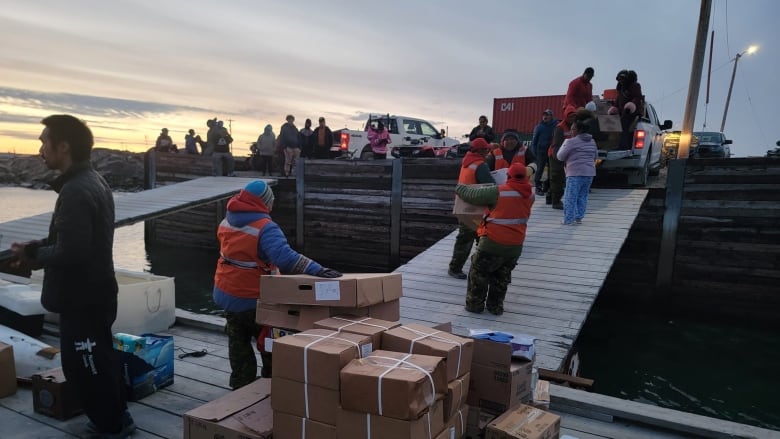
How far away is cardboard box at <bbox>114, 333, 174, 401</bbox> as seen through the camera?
338cm

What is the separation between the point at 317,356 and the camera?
7.29 ft

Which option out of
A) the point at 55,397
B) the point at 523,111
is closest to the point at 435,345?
the point at 55,397

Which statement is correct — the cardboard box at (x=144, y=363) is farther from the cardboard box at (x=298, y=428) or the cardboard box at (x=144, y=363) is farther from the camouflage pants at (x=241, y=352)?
the cardboard box at (x=298, y=428)

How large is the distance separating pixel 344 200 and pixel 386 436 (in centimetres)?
1039

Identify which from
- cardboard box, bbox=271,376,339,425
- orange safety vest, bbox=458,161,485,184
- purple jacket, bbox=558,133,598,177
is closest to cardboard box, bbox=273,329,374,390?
cardboard box, bbox=271,376,339,425

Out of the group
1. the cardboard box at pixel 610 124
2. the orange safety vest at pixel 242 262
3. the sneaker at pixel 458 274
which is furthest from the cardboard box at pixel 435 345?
the cardboard box at pixel 610 124

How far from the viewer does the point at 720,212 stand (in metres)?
8.44

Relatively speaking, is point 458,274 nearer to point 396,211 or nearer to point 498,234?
point 498,234

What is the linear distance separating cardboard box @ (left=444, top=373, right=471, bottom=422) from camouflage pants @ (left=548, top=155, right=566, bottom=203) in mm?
6635

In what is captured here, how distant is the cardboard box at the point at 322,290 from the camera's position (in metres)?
2.86

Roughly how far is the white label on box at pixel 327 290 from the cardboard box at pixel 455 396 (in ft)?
2.85

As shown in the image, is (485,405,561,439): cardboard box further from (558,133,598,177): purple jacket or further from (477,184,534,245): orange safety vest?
(558,133,598,177): purple jacket

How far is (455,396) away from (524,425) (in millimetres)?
544

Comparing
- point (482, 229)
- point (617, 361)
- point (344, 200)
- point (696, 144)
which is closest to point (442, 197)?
point (344, 200)
